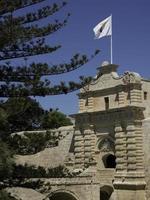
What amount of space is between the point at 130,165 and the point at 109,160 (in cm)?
295

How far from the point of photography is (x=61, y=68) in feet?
45.4

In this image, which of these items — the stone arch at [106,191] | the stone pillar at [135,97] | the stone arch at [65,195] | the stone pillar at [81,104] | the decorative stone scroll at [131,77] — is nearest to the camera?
the stone arch at [65,195]

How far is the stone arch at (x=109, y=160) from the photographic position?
2612cm

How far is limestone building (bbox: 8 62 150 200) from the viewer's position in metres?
23.4

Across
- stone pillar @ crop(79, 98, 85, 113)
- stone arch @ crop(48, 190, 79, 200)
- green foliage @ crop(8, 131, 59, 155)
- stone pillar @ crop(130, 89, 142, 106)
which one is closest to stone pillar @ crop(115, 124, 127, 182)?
stone pillar @ crop(130, 89, 142, 106)

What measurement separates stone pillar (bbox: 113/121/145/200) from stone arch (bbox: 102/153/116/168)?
1.71 meters

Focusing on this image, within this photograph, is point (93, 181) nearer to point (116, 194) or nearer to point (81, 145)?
point (116, 194)

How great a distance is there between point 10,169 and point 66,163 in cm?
1458

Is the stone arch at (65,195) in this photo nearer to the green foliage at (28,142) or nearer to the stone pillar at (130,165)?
the stone pillar at (130,165)

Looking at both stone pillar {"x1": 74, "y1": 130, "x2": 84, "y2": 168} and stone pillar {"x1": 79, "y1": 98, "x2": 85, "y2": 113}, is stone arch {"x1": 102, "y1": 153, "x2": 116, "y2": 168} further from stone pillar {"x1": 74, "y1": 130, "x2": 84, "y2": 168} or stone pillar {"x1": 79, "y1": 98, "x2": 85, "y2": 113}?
stone pillar {"x1": 79, "y1": 98, "x2": 85, "y2": 113}

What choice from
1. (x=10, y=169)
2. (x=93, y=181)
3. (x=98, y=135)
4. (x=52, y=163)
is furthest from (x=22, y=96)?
(x=52, y=163)

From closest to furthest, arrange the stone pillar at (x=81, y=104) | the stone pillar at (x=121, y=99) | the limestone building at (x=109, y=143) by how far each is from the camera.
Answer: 1. the limestone building at (x=109, y=143)
2. the stone pillar at (x=121, y=99)
3. the stone pillar at (x=81, y=104)

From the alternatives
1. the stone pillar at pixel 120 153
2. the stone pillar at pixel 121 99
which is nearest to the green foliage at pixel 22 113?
the stone pillar at pixel 120 153

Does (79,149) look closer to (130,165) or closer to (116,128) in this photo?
(116,128)
